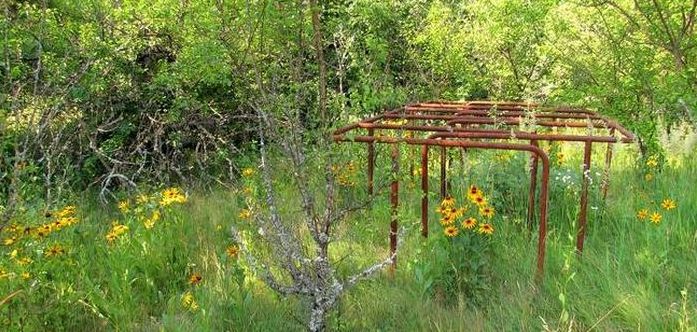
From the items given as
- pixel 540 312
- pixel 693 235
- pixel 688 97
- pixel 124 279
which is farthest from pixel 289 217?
pixel 688 97

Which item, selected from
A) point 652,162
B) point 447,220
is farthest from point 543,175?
point 652,162

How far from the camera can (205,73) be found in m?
5.51

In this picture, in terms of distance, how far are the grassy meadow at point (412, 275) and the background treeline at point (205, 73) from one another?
903 mm

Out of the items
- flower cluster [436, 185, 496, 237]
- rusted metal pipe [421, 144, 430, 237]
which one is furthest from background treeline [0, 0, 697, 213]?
flower cluster [436, 185, 496, 237]

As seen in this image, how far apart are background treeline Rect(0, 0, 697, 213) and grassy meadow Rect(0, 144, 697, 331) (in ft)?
2.96

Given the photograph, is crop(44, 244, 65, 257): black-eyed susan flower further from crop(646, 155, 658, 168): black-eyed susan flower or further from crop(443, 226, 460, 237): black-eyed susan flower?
crop(646, 155, 658, 168): black-eyed susan flower

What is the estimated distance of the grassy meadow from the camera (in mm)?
2682

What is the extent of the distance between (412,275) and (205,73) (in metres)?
3.24

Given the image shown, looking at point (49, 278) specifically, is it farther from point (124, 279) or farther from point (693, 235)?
point (693, 235)

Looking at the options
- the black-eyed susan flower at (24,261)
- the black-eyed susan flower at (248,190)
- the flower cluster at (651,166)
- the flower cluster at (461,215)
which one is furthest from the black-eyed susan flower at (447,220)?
the flower cluster at (651,166)

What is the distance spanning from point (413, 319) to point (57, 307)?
1.73 metres

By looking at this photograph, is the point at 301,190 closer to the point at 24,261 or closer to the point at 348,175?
the point at 24,261

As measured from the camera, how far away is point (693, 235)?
3348 millimetres

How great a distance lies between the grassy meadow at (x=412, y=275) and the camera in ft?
8.80
